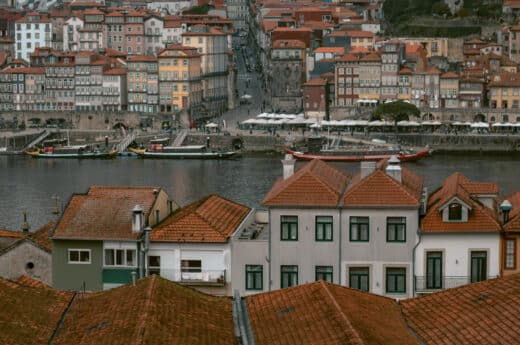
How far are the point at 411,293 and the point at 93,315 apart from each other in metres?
6.18

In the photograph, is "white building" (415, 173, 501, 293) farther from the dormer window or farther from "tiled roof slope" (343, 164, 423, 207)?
"tiled roof slope" (343, 164, 423, 207)

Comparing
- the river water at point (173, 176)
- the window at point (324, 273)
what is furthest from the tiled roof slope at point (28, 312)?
the river water at point (173, 176)

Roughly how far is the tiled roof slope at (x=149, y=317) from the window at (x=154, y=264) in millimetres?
4265

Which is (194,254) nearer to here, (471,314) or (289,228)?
(289,228)

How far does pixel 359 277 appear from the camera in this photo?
62.2ft

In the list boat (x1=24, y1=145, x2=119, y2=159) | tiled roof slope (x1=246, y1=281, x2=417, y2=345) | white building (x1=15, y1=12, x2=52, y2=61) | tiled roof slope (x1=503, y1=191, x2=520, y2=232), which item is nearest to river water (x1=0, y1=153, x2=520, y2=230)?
boat (x1=24, y1=145, x2=119, y2=159)

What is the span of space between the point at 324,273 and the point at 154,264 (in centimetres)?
234

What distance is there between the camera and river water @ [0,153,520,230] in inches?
1963

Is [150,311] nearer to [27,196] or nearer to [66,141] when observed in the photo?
[27,196]

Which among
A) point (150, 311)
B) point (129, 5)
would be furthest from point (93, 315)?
point (129, 5)

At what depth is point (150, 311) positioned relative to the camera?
43.5 ft

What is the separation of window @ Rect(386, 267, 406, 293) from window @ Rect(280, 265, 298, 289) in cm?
123

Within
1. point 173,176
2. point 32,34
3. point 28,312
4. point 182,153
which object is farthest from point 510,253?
point 32,34

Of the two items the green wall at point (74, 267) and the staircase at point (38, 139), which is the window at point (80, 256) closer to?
the green wall at point (74, 267)
